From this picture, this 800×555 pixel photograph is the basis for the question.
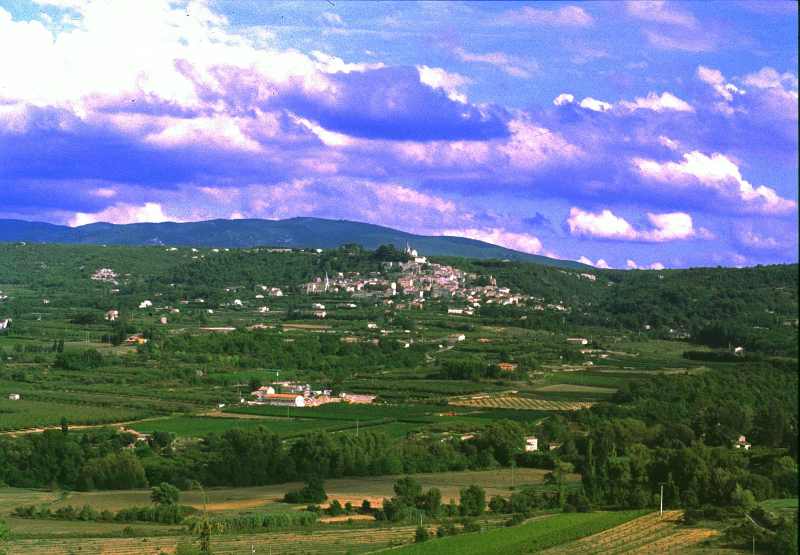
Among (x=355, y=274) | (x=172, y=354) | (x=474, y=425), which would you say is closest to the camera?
(x=474, y=425)

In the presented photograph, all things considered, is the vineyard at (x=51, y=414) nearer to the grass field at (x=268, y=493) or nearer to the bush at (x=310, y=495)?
the grass field at (x=268, y=493)

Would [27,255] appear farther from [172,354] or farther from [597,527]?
[597,527]

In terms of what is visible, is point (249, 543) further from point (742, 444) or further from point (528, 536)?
point (742, 444)

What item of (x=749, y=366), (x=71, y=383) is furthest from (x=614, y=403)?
(x=71, y=383)

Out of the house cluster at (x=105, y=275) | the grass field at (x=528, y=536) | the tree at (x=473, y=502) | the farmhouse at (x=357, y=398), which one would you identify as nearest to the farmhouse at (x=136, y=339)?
the farmhouse at (x=357, y=398)

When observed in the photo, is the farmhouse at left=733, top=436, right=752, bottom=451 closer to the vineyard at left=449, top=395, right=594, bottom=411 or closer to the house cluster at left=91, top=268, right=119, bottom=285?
the vineyard at left=449, top=395, right=594, bottom=411
